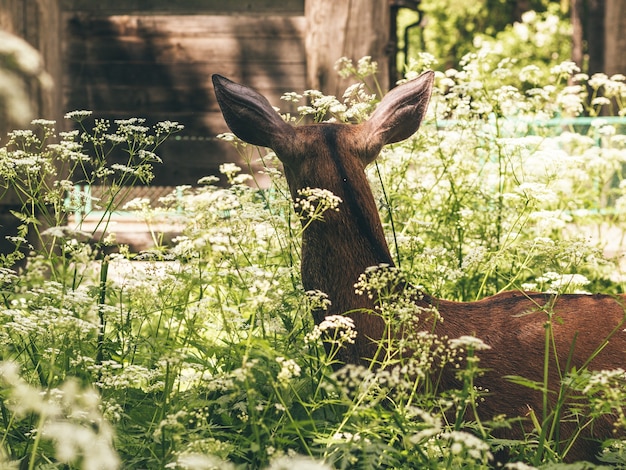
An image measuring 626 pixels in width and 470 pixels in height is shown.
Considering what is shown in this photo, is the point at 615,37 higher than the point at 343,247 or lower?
higher

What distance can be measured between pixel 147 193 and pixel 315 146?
12.2 feet

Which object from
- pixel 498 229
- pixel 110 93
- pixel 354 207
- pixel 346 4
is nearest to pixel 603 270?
pixel 498 229

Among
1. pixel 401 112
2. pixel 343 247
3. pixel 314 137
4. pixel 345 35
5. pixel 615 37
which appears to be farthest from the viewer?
pixel 615 37

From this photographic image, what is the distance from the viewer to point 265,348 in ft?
8.63

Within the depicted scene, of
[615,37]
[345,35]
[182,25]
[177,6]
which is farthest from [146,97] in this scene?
[615,37]

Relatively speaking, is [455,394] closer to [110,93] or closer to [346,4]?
[346,4]

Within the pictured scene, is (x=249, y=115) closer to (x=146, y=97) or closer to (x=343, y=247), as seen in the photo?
(x=343, y=247)

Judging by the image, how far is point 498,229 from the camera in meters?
5.03

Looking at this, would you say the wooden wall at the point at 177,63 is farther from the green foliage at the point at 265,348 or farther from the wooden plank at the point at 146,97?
the green foliage at the point at 265,348

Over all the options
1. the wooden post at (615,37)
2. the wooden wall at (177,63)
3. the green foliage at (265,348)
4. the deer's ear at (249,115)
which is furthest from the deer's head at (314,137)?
the wooden post at (615,37)

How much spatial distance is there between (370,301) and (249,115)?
796 millimetres

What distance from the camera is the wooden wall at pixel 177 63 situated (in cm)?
644

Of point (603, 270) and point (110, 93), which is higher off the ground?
point (110, 93)

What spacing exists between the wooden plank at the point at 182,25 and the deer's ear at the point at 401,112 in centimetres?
284
